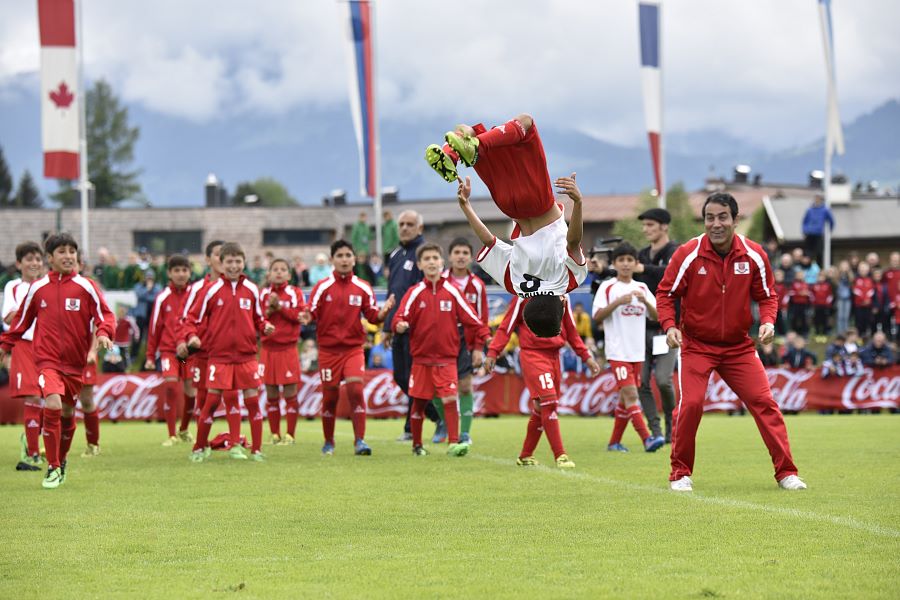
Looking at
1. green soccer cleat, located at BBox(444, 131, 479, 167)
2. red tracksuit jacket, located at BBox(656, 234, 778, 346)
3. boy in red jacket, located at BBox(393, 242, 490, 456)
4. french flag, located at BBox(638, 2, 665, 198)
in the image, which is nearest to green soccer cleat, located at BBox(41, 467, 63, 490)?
boy in red jacket, located at BBox(393, 242, 490, 456)

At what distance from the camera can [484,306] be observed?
14.3 metres

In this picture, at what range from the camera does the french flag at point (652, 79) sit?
29.7m

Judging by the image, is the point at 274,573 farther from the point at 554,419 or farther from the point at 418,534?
the point at 554,419

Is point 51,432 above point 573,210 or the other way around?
the other way around

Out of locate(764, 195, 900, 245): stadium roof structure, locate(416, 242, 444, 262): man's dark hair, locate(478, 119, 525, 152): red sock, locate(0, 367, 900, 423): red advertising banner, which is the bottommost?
locate(0, 367, 900, 423): red advertising banner

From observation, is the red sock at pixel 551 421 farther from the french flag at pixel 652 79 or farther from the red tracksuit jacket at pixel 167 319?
the french flag at pixel 652 79

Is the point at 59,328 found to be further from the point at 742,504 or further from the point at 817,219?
the point at 817,219

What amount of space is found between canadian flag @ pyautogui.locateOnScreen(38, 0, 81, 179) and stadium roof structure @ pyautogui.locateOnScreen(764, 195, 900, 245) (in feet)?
121

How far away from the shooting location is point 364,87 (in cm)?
2861

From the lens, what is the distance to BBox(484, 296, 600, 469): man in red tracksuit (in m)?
11.6

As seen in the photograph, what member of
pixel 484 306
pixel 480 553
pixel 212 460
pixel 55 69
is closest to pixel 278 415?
pixel 212 460

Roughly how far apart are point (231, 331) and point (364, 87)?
16911 mm

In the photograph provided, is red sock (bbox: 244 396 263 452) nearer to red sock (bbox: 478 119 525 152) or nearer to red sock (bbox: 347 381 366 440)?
red sock (bbox: 347 381 366 440)

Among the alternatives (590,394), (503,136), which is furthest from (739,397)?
(590,394)
